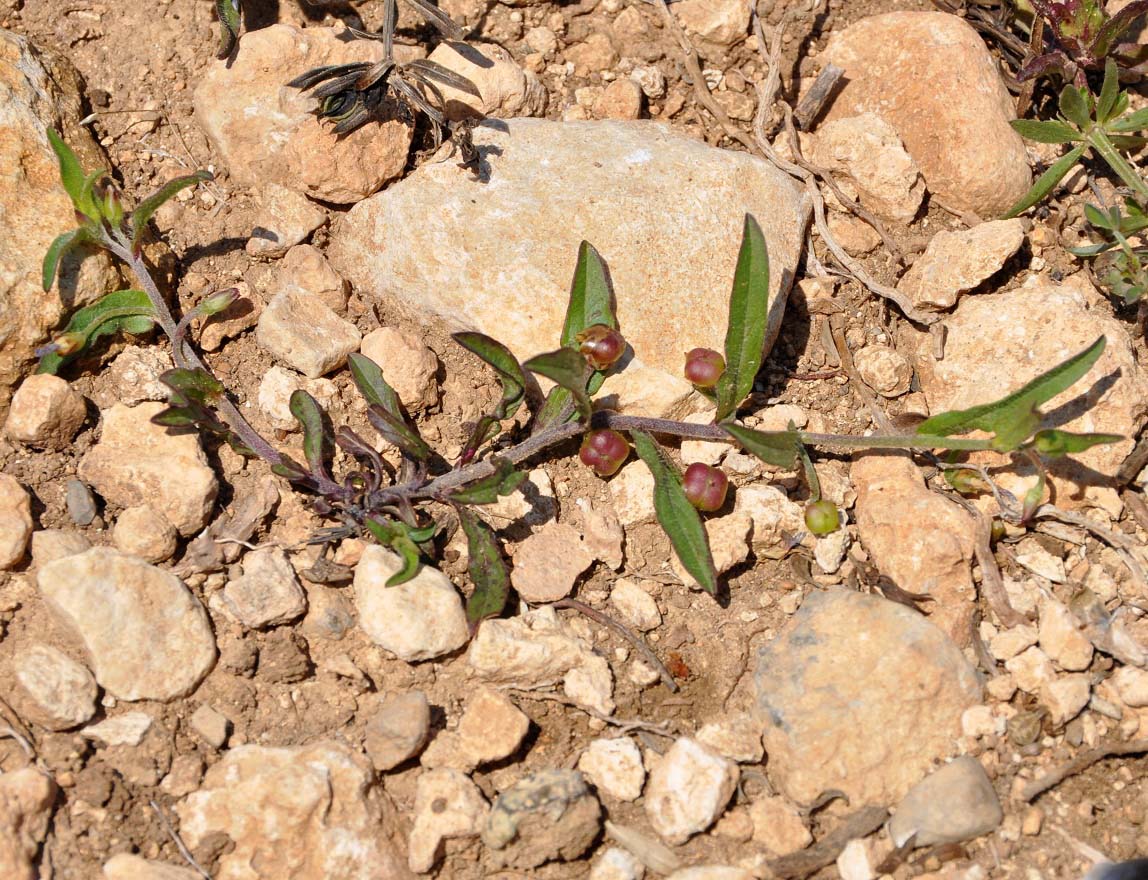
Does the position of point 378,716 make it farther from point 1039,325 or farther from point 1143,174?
point 1143,174

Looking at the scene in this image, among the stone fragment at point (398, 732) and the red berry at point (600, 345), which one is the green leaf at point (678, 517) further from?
the stone fragment at point (398, 732)

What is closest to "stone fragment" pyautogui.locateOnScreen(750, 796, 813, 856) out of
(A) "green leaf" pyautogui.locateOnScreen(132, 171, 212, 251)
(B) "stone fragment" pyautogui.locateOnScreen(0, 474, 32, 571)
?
(B) "stone fragment" pyautogui.locateOnScreen(0, 474, 32, 571)

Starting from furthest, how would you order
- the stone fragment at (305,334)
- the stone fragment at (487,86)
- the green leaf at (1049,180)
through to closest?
the stone fragment at (487,86)
the green leaf at (1049,180)
the stone fragment at (305,334)

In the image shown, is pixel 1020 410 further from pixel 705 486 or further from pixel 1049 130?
pixel 1049 130

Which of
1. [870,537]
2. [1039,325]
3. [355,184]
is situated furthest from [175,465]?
[1039,325]

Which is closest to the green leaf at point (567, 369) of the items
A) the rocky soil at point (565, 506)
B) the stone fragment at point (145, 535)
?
the rocky soil at point (565, 506)

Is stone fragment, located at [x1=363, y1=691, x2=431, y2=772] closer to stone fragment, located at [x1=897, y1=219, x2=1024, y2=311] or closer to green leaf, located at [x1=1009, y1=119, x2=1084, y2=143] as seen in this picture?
stone fragment, located at [x1=897, y1=219, x2=1024, y2=311]
